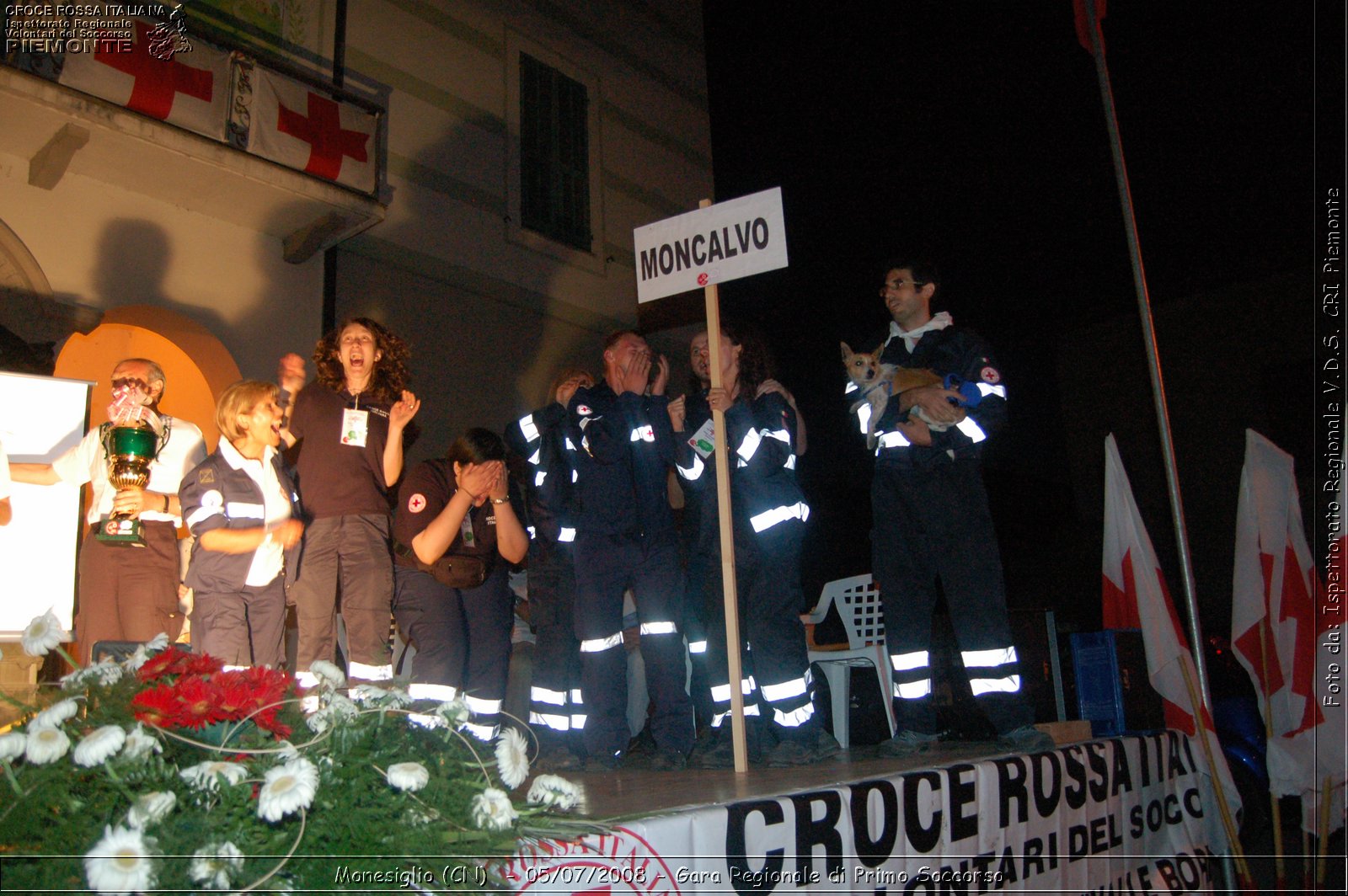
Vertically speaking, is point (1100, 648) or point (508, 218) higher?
point (508, 218)

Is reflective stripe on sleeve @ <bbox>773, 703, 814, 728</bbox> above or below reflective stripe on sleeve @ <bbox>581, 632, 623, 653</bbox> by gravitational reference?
below

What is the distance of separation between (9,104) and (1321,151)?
904 cm

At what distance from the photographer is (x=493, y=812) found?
1.56m

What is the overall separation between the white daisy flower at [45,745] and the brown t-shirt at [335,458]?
297 centimetres

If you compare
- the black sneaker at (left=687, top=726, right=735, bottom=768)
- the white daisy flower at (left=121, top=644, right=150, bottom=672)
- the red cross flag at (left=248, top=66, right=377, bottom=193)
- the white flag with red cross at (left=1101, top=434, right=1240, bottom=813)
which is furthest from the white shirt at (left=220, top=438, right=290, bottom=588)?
the white flag with red cross at (left=1101, top=434, right=1240, bottom=813)

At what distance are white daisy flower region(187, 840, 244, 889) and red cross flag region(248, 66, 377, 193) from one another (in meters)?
6.50

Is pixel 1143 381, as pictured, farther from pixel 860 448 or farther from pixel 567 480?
pixel 567 480

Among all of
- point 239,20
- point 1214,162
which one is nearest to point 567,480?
point 239,20

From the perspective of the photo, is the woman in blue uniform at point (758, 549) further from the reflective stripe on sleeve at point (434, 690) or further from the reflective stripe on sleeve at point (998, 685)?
the reflective stripe on sleeve at point (434, 690)

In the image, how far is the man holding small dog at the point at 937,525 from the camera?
12.8 feet

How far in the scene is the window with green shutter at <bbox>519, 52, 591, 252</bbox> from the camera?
31.9 ft

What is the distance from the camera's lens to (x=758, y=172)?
9.20m

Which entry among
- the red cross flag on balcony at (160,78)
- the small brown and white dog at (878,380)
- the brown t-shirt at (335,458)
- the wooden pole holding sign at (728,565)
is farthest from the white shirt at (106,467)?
the small brown and white dog at (878,380)

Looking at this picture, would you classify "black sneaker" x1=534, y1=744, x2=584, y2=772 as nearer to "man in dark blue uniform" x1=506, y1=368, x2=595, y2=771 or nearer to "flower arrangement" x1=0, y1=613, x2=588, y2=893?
"man in dark blue uniform" x1=506, y1=368, x2=595, y2=771
